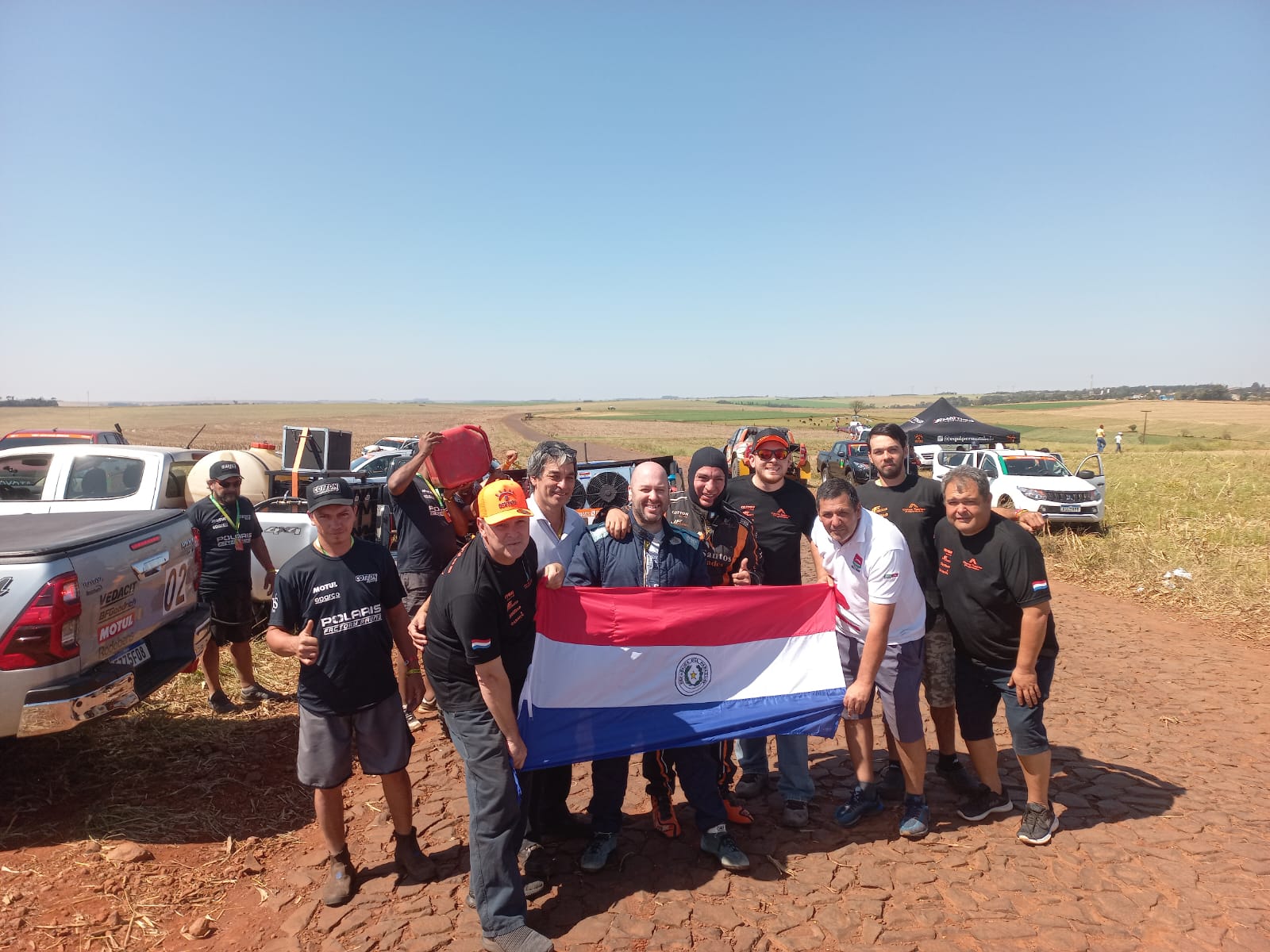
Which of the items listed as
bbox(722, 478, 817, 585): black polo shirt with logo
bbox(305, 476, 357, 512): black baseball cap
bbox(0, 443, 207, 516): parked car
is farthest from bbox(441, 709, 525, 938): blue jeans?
bbox(0, 443, 207, 516): parked car

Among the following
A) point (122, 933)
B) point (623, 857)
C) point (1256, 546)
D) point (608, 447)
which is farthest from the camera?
point (608, 447)

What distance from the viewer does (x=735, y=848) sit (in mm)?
3668

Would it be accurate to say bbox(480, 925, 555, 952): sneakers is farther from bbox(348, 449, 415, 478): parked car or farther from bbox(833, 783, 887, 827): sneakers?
bbox(348, 449, 415, 478): parked car

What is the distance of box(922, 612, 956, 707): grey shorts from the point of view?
4199mm

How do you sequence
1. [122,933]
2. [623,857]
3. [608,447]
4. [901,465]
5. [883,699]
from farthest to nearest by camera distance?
[608,447] → [901,465] → [883,699] → [623,857] → [122,933]

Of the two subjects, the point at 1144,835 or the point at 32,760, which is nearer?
the point at 1144,835

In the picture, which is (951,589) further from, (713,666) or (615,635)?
(615,635)

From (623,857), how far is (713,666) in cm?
118

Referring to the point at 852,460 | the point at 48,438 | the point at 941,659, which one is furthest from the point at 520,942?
the point at 852,460

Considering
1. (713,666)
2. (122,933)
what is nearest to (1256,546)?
(713,666)

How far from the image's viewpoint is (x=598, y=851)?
3.69 m

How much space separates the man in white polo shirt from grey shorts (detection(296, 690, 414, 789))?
253cm

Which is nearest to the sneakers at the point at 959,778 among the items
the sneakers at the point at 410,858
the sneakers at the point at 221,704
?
the sneakers at the point at 410,858

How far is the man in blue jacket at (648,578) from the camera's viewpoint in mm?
3686
